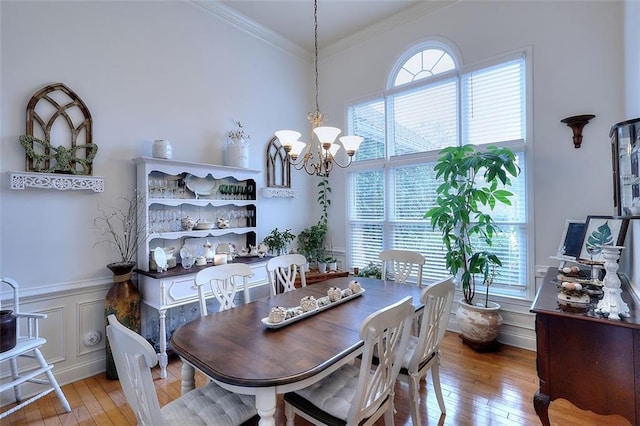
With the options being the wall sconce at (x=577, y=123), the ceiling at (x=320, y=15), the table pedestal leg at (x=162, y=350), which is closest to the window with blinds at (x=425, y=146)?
the wall sconce at (x=577, y=123)

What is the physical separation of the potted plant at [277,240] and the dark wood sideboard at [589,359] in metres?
3.00

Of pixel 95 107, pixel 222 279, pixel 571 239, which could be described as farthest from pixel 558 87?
pixel 95 107

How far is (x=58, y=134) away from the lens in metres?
2.59

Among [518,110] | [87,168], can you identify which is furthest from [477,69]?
[87,168]

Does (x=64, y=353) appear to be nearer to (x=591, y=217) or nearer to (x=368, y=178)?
(x=368, y=178)

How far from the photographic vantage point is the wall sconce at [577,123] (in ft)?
8.99

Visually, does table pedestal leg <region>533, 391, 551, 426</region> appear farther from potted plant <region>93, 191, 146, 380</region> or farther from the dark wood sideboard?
potted plant <region>93, 191, 146, 380</region>

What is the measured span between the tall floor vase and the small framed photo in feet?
12.5

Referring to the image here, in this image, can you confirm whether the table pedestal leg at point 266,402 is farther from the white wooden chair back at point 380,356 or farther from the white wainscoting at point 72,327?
the white wainscoting at point 72,327

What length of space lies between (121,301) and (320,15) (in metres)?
4.00

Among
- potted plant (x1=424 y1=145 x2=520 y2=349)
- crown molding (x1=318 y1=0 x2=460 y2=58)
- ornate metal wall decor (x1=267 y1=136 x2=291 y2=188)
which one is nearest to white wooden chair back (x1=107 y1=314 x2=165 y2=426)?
potted plant (x1=424 y1=145 x2=520 y2=349)

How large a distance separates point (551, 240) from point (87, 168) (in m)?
4.49

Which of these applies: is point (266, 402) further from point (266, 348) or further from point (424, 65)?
A: point (424, 65)

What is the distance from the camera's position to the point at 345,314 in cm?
201
